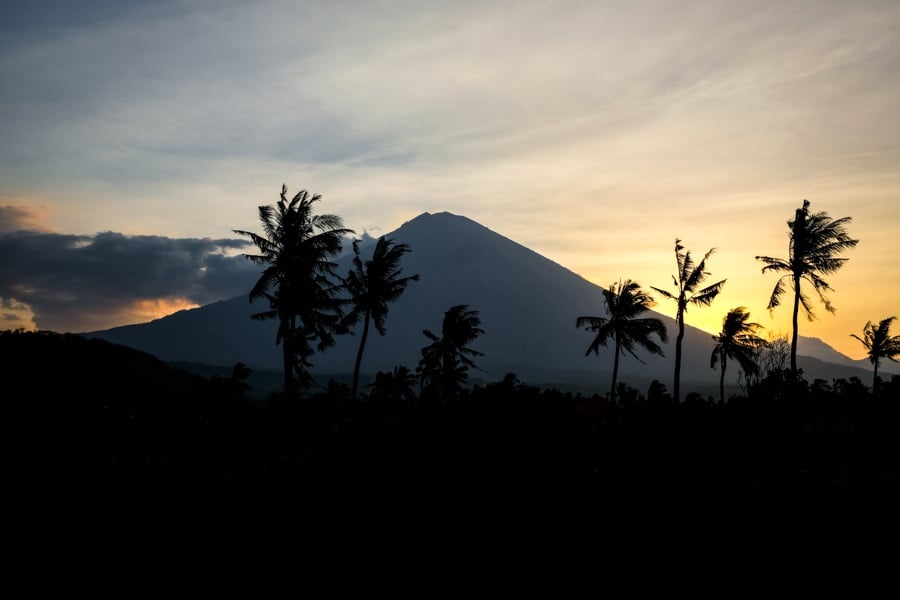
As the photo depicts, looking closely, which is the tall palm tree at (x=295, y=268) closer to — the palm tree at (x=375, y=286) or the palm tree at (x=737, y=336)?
the palm tree at (x=375, y=286)

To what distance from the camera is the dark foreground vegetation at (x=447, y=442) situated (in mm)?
18234

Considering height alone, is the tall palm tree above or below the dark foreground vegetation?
above

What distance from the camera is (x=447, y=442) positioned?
94.9 feet

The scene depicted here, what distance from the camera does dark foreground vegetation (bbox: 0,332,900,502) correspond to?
18.2 m

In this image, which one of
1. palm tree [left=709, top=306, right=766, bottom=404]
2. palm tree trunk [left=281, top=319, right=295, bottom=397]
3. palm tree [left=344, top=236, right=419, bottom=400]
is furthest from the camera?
palm tree [left=709, top=306, right=766, bottom=404]

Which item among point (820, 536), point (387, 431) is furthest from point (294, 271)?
point (820, 536)

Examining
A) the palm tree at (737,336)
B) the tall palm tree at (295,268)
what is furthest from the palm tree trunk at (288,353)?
the palm tree at (737,336)

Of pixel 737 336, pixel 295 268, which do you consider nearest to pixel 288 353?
pixel 295 268

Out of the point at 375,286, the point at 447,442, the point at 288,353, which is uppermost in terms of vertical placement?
the point at 375,286

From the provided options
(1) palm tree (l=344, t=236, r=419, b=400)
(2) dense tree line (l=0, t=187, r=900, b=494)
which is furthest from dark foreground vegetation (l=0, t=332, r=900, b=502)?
(1) palm tree (l=344, t=236, r=419, b=400)

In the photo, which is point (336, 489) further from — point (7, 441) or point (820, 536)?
point (7, 441)

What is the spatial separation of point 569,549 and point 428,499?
400cm

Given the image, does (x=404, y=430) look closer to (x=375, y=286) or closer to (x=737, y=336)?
(x=375, y=286)

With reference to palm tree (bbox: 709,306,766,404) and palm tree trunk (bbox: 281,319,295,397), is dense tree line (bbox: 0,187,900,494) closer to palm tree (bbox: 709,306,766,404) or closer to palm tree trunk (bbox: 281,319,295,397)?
palm tree trunk (bbox: 281,319,295,397)
